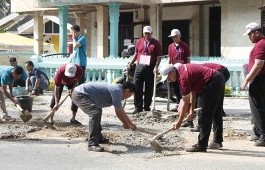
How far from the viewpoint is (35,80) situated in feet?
48.0

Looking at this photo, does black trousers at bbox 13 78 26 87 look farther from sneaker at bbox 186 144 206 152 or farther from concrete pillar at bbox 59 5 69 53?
concrete pillar at bbox 59 5 69 53

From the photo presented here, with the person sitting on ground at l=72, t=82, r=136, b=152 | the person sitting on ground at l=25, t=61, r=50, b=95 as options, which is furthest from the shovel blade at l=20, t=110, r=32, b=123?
the person sitting on ground at l=25, t=61, r=50, b=95

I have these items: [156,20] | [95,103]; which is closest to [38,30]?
[156,20]

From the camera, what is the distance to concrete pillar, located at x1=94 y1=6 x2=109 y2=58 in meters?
25.2

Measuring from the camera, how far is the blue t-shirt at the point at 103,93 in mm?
7832

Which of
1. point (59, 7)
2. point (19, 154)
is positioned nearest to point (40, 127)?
point (19, 154)

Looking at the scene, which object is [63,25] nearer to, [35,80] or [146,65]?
[35,80]

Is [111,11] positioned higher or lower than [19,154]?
higher

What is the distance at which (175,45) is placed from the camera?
40.5 feet

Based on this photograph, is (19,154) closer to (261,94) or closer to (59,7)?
(261,94)

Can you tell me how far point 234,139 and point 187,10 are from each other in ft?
52.8

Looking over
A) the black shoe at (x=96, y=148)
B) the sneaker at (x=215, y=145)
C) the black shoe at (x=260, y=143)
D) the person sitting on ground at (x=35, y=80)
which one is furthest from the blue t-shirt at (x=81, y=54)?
the black shoe at (x=260, y=143)

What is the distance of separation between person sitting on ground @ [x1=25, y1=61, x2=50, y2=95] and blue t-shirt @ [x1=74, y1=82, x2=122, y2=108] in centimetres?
610

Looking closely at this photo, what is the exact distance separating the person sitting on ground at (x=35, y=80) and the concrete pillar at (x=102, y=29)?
1057 centimetres
